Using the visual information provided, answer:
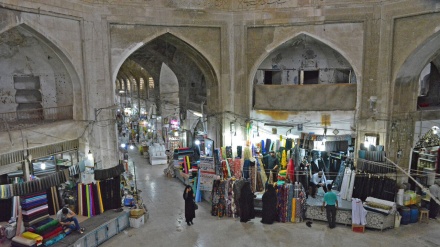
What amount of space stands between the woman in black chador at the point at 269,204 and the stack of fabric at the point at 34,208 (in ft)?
17.6

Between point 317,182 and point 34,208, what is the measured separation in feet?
25.5

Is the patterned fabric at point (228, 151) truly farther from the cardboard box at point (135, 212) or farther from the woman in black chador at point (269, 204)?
the cardboard box at point (135, 212)

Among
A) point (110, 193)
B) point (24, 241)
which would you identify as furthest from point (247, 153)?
point (24, 241)

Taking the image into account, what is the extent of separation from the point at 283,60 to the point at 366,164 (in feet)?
17.0

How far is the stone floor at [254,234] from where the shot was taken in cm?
791

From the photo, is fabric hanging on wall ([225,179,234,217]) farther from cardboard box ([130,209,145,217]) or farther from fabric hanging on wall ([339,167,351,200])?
fabric hanging on wall ([339,167,351,200])

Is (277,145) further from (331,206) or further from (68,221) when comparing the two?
(68,221)

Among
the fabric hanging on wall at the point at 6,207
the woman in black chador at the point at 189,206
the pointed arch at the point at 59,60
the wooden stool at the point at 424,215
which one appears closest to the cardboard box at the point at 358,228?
the wooden stool at the point at 424,215

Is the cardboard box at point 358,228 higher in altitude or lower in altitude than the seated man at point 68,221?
lower

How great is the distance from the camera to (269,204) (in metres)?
8.86

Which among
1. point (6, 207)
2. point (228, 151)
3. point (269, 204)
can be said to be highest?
point (228, 151)

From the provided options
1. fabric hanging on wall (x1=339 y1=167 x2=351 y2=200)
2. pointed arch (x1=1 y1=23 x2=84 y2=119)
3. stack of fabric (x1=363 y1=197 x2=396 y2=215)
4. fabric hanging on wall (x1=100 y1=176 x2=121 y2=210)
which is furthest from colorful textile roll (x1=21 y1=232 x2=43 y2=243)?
fabric hanging on wall (x1=339 y1=167 x2=351 y2=200)

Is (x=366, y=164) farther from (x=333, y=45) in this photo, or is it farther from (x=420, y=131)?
(x=333, y=45)

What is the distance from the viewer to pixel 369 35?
410 inches
